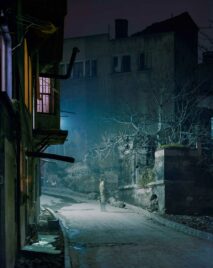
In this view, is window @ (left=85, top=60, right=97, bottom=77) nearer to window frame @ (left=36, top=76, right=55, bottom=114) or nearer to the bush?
the bush

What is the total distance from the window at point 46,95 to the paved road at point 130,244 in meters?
5.74

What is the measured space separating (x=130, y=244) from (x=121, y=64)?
30634 mm

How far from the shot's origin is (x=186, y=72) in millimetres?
43562

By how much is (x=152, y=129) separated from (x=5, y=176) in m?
32.0

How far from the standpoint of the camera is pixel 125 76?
44.8 metres

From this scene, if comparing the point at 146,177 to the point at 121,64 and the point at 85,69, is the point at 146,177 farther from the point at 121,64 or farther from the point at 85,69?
the point at 85,69

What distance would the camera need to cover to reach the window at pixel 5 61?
362 inches

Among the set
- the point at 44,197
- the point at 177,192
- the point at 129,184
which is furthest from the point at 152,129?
the point at 177,192

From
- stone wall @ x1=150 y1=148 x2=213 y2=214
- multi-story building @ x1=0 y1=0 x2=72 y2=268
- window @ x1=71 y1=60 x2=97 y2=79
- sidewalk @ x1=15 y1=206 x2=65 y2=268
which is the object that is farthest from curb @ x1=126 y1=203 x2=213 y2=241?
window @ x1=71 y1=60 x2=97 y2=79

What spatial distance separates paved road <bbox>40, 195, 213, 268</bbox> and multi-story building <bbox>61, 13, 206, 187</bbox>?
1509 centimetres

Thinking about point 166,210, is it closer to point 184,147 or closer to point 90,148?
point 184,147

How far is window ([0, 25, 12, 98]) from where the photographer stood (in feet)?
30.2

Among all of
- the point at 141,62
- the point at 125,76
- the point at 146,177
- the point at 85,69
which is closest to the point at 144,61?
the point at 141,62

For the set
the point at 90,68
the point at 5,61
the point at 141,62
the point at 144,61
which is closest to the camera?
the point at 5,61
